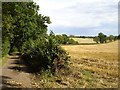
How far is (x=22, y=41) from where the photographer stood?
51938mm

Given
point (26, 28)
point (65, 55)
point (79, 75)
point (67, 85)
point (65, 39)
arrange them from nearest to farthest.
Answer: point (67, 85)
point (79, 75)
point (65, 55)
point (26, 28)
point (65, 39)

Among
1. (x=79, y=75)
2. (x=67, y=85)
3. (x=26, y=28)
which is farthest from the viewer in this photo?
(x=26, y=28)

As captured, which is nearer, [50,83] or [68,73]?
[50,83]

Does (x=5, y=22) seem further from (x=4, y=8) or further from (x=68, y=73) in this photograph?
(x=68, y=73)

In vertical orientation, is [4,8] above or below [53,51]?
above

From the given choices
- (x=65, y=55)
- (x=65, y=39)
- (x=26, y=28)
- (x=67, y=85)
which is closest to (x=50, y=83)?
→ (x=67, y=85)

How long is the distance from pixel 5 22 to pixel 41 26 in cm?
3925

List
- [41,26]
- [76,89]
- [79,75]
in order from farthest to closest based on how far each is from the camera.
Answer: [41,26], [79,75], [76,89]

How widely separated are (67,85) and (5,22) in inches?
215

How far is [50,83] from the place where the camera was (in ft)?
70.2

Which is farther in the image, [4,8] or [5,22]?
[5,22]

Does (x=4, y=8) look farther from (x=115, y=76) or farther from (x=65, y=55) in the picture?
(x=115, y=76)

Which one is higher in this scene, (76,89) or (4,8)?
(4,8)

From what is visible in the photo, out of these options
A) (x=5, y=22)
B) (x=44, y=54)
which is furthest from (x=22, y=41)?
(x=5, y=22)
